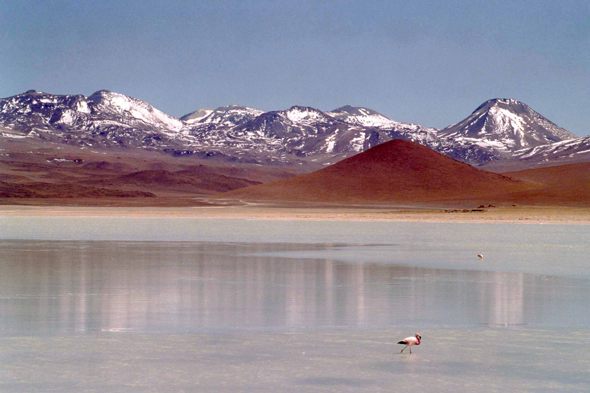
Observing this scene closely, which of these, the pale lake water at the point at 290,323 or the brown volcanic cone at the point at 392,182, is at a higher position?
the brown volcanic cone at the point at 392,182

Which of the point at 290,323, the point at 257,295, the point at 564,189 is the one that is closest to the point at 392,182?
the point at 564,189

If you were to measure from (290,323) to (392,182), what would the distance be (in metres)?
117

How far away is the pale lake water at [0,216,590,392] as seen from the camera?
7.92 m

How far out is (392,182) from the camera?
417 feet

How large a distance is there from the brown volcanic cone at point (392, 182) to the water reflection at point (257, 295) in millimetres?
92147

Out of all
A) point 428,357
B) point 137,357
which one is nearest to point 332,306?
point 428,357

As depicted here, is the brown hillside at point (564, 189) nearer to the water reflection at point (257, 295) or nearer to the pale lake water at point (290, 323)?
the pale lake water at point (290, 323)

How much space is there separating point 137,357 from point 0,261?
12480 millimetres

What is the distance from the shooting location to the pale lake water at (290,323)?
792 cm

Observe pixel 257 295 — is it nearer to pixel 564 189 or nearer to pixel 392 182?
pixel 564 189

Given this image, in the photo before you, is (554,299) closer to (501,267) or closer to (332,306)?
(332,306)

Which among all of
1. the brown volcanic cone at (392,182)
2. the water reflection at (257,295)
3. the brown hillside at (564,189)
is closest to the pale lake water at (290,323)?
the water reflection at (257,295)

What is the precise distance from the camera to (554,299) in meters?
13.5

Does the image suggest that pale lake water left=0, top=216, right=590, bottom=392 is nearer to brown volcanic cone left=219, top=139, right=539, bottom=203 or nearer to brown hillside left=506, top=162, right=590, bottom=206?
brown hillside left=506, top=162, right=590, bottom=206
